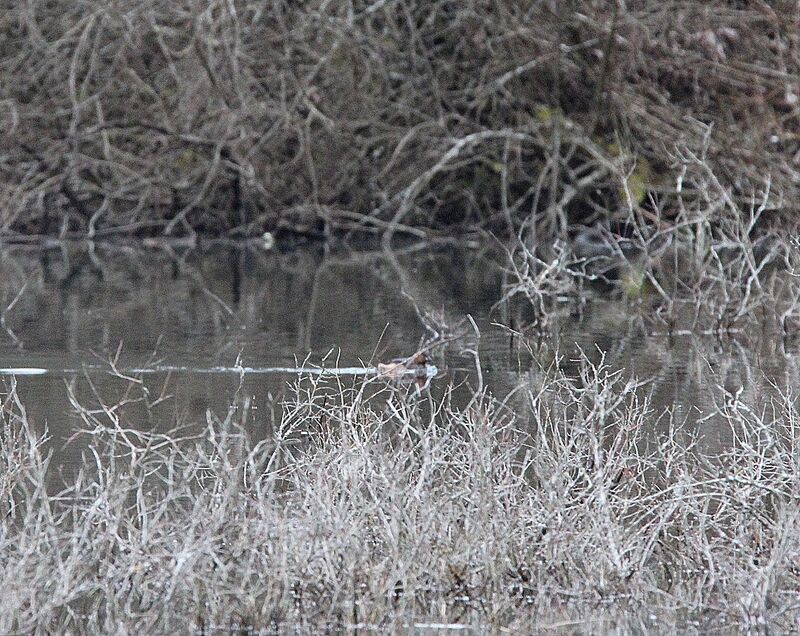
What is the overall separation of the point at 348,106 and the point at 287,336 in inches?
416

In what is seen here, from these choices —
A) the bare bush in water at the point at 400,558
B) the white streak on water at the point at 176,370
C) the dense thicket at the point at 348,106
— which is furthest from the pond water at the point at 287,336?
the dense thicket at the point at 348,106

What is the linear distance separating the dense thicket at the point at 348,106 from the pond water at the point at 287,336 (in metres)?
3.15

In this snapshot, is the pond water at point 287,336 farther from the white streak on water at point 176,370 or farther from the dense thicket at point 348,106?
the dense thicket at point 348,106

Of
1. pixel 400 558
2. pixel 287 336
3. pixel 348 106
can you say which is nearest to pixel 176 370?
Answer: pixel 287 336

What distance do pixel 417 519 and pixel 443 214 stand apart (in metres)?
17.9

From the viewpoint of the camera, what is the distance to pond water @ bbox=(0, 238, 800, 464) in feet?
31.2

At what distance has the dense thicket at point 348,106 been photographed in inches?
798

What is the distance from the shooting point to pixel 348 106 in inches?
870

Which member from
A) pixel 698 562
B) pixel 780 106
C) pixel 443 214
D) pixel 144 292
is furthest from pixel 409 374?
pixel 443 214

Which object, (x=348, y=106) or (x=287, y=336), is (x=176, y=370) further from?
(x=348, y=106)

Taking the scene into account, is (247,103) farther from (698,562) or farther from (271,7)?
(698,562)

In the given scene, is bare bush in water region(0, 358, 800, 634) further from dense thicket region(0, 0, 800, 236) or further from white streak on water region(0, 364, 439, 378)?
dense thicket region(0, 0, 800, 236)

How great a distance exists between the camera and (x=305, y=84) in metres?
21.3

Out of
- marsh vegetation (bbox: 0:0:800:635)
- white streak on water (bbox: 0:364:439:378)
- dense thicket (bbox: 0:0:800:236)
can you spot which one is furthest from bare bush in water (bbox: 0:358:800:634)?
dense thicket (bbox: 0:0:800:236)
